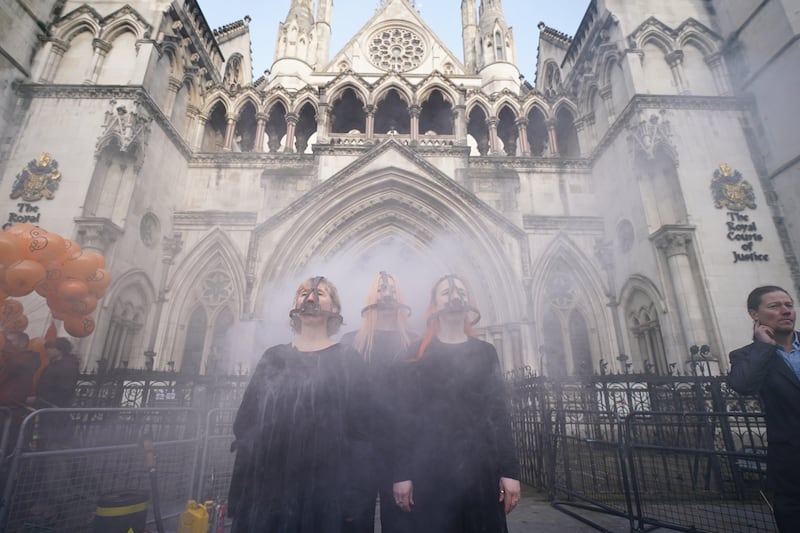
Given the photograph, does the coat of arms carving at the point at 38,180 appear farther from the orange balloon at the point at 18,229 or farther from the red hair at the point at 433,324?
the red hair at the point at 433,324

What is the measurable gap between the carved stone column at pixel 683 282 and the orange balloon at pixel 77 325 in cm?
1323

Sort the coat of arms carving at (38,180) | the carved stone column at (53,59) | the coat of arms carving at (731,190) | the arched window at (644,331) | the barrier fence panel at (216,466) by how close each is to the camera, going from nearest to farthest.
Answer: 1. the barrier fence panel at (216,466)
2. the coat of arms carving at (38,180)
3. the coat of arms carving at (731,190)
4. the arched window at (644,331)
5. the carved stone column at (53,59)

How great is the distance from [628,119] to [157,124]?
15207 mm

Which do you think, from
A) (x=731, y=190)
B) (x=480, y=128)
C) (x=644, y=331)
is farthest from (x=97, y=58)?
(x=731, y=190)

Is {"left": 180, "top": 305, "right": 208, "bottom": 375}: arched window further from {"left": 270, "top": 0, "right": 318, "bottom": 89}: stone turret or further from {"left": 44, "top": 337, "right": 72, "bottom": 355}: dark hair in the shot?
{"left": 270, "top": 0, "right": 318, "bottom": 89}: stone turret

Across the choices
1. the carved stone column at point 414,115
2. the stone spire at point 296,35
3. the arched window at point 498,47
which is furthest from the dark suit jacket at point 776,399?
the stone spire at point 296,35

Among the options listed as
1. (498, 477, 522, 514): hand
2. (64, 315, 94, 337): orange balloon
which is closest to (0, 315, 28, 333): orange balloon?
(64, 315, 94, 337): orange balloon

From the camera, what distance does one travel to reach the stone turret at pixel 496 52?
64.8ft

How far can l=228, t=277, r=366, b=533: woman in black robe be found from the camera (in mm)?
2148

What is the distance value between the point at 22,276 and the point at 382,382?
6.68 m

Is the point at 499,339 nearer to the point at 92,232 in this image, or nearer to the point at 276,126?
the point at 92,232

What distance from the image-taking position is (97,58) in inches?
472

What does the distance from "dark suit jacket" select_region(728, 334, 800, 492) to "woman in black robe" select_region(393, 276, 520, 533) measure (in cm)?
176

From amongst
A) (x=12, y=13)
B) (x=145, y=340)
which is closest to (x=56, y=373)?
(x=145, y=340)
